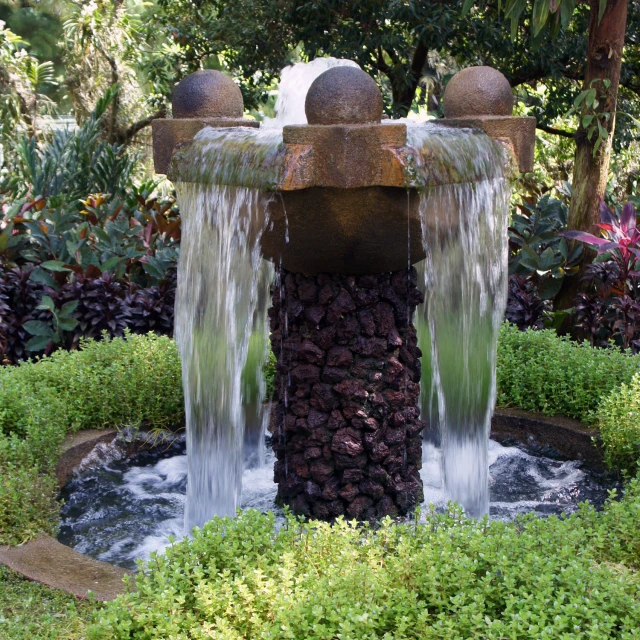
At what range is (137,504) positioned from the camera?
13.1 ft

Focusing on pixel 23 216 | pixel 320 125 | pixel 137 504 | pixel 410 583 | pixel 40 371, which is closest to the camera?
pixel 410 583

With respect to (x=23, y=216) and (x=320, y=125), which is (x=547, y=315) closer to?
(x=320, y=125)

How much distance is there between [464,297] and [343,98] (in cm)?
122

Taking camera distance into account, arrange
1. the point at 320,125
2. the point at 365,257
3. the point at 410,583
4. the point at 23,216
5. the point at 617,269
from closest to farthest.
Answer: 1. the point at 410,583
2. the point at 320,125
3. the point at 365,257
4. the point at 617,269
5. the point at 23,216

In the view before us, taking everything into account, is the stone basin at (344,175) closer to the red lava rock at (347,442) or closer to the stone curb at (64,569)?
the red lava rock at (347,442)

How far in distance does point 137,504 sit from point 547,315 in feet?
11.1

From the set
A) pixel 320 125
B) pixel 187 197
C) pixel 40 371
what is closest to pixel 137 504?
pixel 40 371

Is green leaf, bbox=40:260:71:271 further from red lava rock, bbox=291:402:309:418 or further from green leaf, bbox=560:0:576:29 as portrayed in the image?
green leaf, bbox=560:0:576:29

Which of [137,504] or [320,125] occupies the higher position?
[320,125]

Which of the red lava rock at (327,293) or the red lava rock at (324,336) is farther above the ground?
the red lava rock at (327,293)

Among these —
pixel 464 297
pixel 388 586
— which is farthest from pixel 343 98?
pixel 388 586

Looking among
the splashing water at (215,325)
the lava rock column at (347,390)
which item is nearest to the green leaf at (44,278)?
the splashing water at (215,325)

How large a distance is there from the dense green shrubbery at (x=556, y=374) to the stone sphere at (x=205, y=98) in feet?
6.99

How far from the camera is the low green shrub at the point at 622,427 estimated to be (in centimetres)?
391
